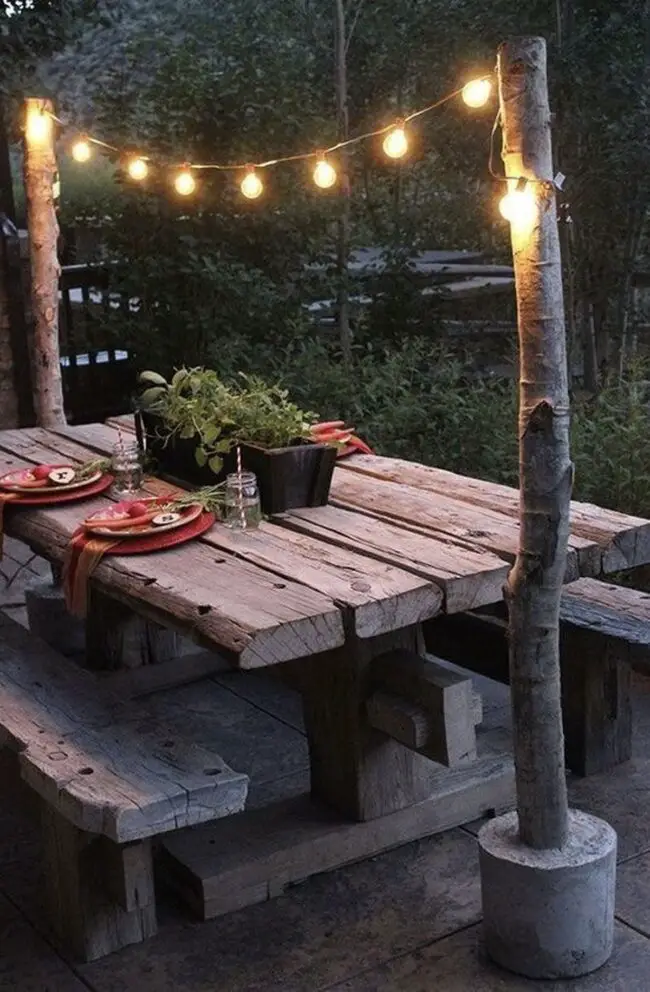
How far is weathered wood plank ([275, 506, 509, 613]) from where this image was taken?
96.9 inches

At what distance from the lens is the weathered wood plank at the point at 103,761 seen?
7.51ft

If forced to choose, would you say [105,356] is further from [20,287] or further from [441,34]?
[441,34]

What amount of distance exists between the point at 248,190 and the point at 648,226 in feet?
10.5

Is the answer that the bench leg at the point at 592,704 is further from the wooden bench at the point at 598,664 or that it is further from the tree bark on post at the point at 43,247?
the tree bark on post at the point at 43,247

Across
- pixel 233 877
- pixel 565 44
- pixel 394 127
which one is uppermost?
pixel 565 44

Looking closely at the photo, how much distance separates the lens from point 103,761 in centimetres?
248

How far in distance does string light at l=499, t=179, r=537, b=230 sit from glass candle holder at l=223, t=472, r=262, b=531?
900mm

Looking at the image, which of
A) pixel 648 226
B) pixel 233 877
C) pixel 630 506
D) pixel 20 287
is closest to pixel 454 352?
→ pixel 648 226

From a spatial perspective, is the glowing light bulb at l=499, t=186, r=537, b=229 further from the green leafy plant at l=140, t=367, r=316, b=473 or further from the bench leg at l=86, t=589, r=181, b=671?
the bench leg at l=86, t=589, r=181, b=671

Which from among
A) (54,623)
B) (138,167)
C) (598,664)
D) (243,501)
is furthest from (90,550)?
(138,167)

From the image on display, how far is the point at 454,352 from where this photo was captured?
292 inches

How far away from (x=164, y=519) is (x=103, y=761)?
60 centimetres

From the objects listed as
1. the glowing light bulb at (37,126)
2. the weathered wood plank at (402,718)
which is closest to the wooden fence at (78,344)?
the glowing light bulb at (37,126)

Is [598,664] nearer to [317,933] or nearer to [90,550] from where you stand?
[317,933]
